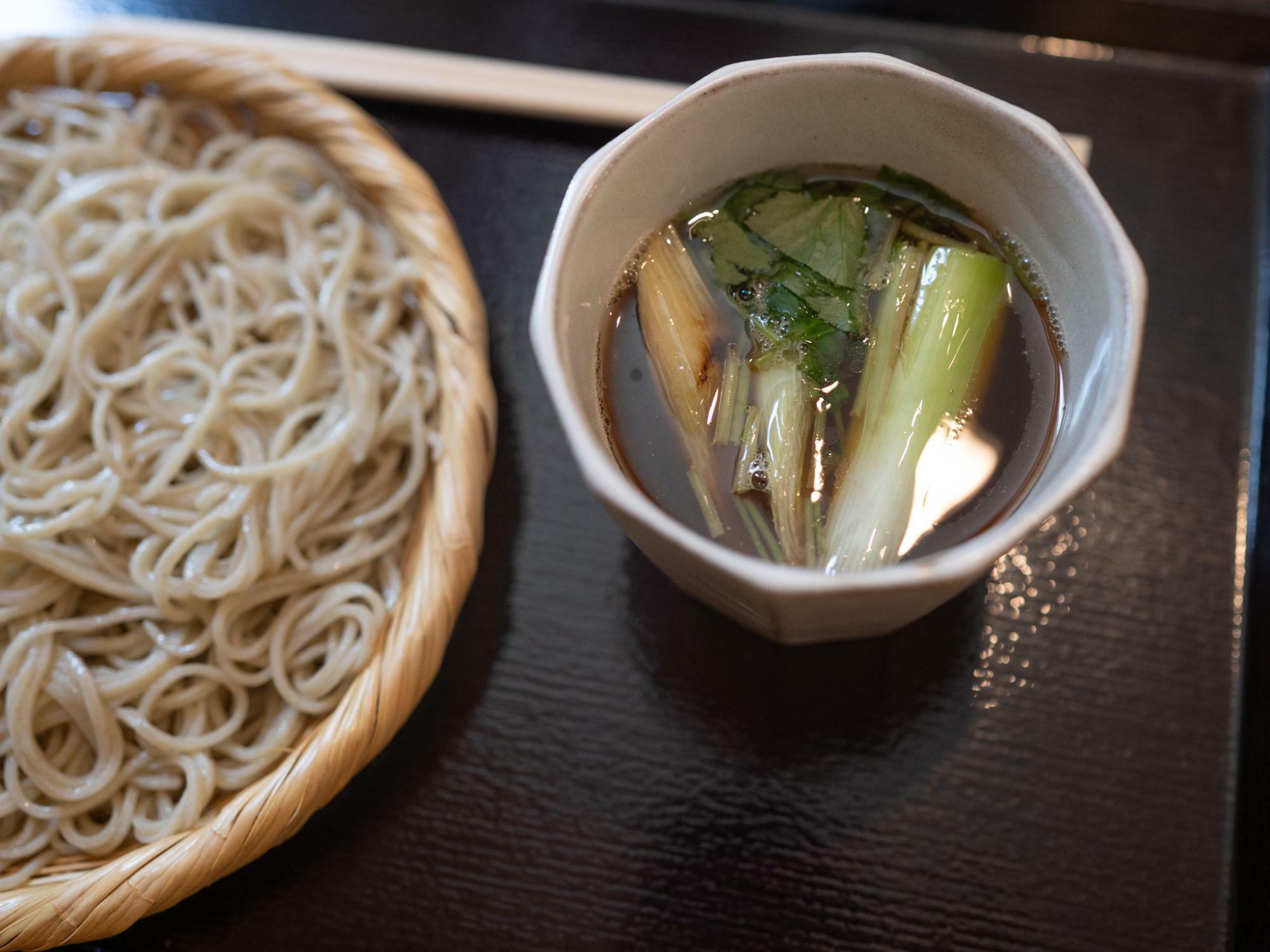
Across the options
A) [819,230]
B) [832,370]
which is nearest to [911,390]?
[832,370]

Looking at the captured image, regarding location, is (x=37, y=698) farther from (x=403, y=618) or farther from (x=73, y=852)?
(x=403, y=618)

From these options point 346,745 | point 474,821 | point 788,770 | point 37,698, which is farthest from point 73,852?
point 788,770

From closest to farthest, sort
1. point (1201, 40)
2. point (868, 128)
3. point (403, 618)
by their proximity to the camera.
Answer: point (868, 128) → point (403, 618) → point (1201, 40)

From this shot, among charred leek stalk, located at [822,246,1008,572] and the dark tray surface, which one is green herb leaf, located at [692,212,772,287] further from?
the dark tray surface

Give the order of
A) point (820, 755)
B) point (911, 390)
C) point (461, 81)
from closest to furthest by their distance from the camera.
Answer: point (911, 390) < point (820, 755) < point (461, 81)

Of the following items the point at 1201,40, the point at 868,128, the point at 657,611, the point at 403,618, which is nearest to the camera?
the point at 868,128

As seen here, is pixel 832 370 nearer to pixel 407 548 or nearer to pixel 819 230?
pixel 819 230

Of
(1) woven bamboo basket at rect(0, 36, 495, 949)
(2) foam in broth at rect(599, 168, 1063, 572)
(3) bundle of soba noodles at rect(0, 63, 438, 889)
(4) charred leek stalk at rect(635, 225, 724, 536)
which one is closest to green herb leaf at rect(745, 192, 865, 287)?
(2) foam in broth at rect(599, 168, 1063, 572)
